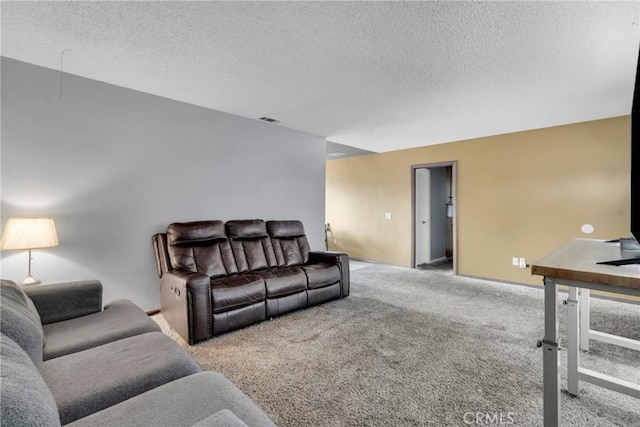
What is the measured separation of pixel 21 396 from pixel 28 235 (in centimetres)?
225

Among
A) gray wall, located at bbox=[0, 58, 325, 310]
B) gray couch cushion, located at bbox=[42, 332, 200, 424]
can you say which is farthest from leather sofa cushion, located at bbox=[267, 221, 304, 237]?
gray couch cushion, located at bbox=[42, 332, 200, 424]

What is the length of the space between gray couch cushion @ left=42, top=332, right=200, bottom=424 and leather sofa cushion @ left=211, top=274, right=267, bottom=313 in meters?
1.09

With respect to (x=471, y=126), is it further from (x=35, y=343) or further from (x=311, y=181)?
(x=35, y=343)

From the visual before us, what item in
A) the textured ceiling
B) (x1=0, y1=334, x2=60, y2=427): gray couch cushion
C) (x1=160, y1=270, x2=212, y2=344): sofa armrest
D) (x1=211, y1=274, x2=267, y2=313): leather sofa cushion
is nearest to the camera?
(x1=0, y1=334, x2=60, y2=427): gray couch cushion

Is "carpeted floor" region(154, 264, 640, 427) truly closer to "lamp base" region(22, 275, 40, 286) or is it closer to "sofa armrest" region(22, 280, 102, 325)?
"sofa armrest" region(22, 280, 102, 325)

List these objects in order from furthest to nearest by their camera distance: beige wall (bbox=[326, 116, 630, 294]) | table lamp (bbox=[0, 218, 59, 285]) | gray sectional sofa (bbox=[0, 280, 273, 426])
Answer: beige wall (bbox=[326, 116, 630, 294]), table lamp (bbox=[0, 218, 59, 285]), gray sectional sofa (bbox=[0, 280, 273, 426])

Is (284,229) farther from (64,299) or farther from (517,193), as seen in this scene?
(517,193)

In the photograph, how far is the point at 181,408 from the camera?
39.8 inches

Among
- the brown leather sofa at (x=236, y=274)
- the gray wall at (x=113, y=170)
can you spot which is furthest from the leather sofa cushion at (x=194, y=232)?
the gray wall at (x=113, y=170)

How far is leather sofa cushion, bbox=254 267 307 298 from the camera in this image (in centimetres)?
305

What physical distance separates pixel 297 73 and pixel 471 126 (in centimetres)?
287

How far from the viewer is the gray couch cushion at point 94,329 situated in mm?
1548

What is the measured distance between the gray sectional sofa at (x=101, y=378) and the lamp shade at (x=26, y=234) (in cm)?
57

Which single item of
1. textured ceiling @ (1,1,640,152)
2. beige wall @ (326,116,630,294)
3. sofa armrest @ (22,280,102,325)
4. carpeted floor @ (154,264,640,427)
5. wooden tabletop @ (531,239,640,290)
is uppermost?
textured ceiling @ (1,1,640,152)
